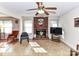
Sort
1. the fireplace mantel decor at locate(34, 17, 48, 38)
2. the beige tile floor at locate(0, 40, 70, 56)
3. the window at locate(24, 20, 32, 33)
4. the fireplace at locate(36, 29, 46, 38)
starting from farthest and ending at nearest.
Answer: the fireplace at locate(36, 29, 46, 38)
the fireplace mantel decor at locate(34, 17, 48, 38)
the window at locate(24, 20, 32, 33)
the beige tile floor at locate(0, 40, 70, 56)

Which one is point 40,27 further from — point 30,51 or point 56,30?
point 30,51

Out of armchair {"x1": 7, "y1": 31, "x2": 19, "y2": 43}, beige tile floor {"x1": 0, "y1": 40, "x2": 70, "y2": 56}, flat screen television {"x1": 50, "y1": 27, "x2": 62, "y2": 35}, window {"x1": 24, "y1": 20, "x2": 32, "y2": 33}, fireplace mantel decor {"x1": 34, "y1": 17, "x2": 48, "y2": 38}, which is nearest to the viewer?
beige tile floor {"x1": 0, "y1": 40, "x2": 70, "y2": 56}

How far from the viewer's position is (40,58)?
133 centimetres

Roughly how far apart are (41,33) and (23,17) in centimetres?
168

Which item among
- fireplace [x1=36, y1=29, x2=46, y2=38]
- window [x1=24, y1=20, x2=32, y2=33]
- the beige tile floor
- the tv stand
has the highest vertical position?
window [x1=24, y1=20, x2=32, y2=33]

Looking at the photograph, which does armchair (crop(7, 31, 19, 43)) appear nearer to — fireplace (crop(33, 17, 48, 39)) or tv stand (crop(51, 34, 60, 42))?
fireplace (crop(33, 17, 48, 39))

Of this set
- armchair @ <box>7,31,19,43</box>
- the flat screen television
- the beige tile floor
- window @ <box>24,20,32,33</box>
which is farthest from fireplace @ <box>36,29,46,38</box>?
the beige tile floor

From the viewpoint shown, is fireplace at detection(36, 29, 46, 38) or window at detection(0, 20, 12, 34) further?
fireplace at detection(36, 29, 46, 38)

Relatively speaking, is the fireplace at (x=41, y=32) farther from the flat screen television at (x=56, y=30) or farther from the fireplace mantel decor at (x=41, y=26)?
the flat screen television at (x=56, y=30)

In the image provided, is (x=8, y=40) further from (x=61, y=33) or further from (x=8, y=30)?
(x=61, y=33)

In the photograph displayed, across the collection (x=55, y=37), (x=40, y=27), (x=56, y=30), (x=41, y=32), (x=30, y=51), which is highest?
(x=40, y=27)

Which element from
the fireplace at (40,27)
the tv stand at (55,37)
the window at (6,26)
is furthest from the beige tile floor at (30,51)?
Result: the tv stand at (55,37)

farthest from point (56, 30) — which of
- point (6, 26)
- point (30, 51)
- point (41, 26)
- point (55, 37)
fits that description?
point (30, 51)

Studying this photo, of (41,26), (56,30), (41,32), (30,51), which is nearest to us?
(30,51)
